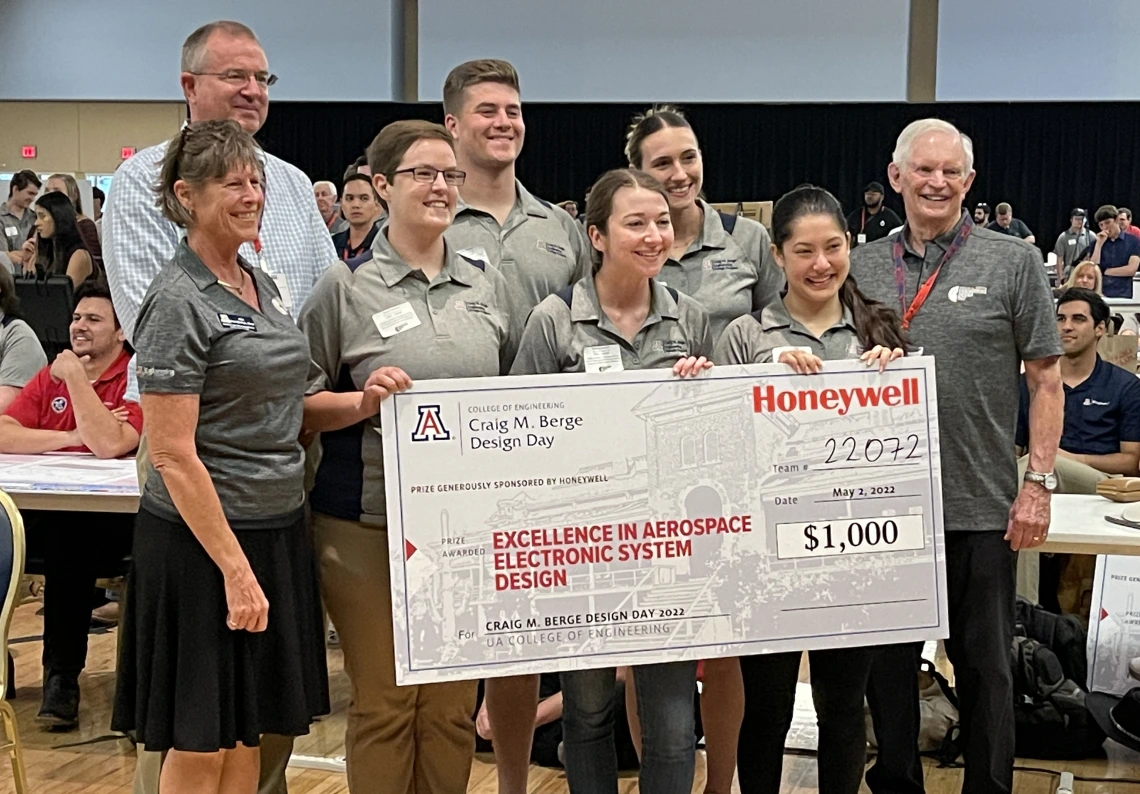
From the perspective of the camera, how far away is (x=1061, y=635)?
156 inches

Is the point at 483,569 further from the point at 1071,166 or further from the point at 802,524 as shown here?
the point at 1071,166

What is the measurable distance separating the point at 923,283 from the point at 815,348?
35 cm

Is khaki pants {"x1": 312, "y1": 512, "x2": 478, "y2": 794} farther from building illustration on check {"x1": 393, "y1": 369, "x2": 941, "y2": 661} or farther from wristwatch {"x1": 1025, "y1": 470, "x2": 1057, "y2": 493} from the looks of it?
wristwatch {"x1": 1025, "y1": 470, "x2": 1057, "y2": 493}

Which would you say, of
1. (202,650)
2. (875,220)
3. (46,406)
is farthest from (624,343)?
(875,220)

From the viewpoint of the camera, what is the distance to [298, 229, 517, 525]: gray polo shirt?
2494 mm

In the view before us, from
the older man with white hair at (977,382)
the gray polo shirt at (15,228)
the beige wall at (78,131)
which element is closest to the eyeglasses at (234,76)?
the older man with white hair at (977,382)

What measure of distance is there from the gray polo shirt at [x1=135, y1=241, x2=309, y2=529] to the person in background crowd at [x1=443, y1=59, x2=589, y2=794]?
676 mm

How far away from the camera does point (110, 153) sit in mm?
14641

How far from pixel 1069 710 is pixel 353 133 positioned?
1276 cm

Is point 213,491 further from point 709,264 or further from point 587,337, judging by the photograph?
point 709,264

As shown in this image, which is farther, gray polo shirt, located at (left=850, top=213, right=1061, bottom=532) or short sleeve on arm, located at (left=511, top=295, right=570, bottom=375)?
gray polo shirt, located at (left=850, top=213, right=1061, bottom=532)

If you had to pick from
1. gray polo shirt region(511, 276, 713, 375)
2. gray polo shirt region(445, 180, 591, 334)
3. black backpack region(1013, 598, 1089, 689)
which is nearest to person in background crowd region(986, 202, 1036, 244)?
black backpack region(1013, 598, 1089, 689)

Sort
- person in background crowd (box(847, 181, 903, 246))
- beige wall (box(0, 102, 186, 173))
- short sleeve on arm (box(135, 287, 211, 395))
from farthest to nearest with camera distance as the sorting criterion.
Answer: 1. beige wall (box(0, 102, 186, 173))
2. person in background crowd (box(847, 181, 903, 246))
3. short sleeve on arm (box(135, 287, 211, 395))

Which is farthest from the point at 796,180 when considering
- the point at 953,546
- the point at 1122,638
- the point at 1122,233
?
the point at 953,546
